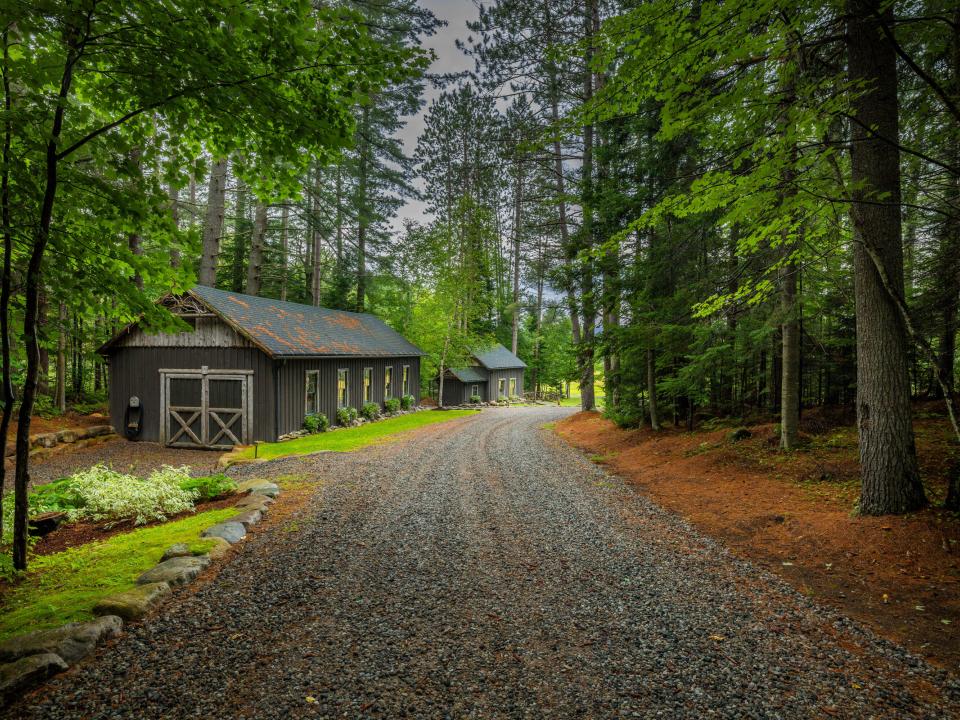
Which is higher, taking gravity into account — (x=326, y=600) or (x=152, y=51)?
(x=152, y=51)

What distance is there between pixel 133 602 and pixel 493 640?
3.08 meters

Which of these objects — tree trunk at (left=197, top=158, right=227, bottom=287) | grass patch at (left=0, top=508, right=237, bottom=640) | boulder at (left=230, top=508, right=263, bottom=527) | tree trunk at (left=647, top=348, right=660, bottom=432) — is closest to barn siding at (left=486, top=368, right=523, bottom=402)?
tree trunk at (left=197, top=158, right=227, bottom=287)

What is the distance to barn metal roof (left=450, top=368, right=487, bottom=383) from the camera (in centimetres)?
2866

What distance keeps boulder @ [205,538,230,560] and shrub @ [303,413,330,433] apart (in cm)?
1077

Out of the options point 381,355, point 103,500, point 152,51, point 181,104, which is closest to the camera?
point 152,51

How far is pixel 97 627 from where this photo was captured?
3389 mm

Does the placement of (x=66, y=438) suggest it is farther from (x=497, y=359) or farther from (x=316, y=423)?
(x=497, y=359)

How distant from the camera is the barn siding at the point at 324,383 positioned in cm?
1468

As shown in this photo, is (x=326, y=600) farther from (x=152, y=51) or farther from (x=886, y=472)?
(x=886, y=472)

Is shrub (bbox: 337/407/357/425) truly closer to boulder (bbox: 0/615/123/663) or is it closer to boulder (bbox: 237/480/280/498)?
boulder (bbox: 237/480/280/498)

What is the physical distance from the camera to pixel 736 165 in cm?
616

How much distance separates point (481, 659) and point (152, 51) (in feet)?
17.5

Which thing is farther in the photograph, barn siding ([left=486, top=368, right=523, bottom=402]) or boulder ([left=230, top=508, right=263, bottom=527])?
barn siding ([left=486, top=368, right=523, bottom=402])

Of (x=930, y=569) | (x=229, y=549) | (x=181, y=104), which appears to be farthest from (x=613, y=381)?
(x=181, y=104)
